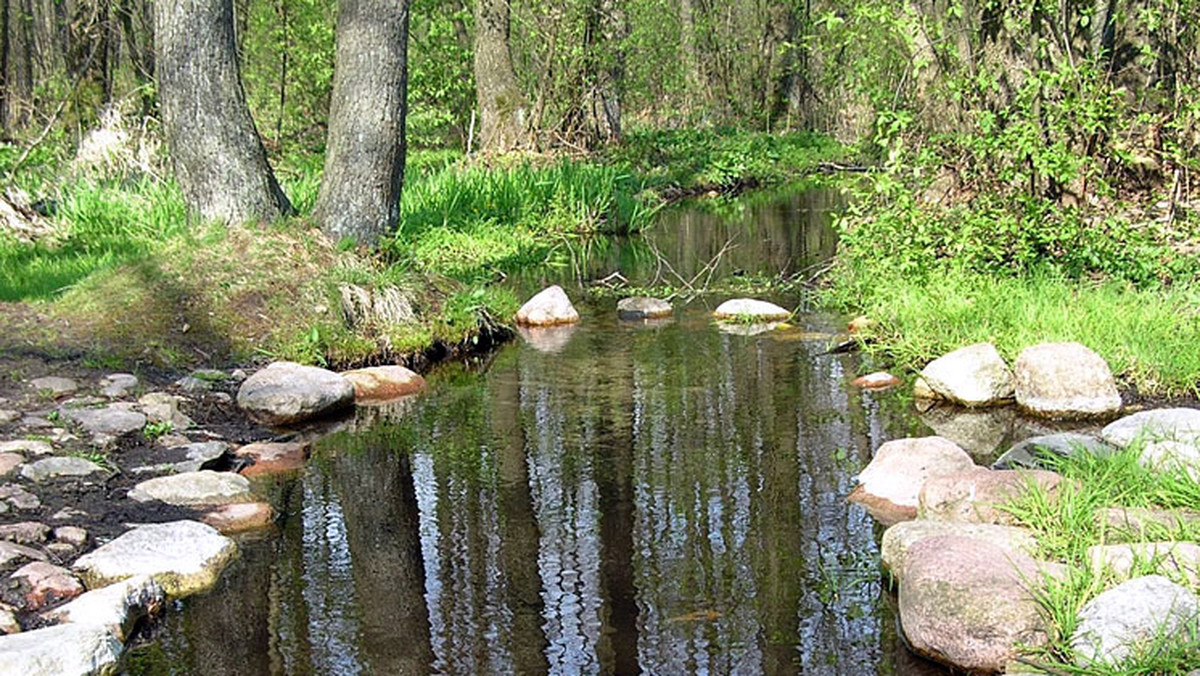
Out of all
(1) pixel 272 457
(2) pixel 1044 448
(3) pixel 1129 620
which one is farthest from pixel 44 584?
(2) pixel 1044 448

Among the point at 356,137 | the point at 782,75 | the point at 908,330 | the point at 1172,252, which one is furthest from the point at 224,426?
the point at 782,75

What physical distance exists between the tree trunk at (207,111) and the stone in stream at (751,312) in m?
3.75

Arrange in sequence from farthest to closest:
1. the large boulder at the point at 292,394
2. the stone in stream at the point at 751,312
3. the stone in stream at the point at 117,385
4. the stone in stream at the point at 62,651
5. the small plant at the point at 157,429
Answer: the stone in stream at the point at 751,312
the large boulder at the point at 292,394
the stone in stream at the point at 117,385
the small plant at the point at 157,429
the stone in stream at the point at 62,651

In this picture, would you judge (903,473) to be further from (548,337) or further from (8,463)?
(548,337)

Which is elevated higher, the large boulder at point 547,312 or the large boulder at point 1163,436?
the large boulder at point 547,312

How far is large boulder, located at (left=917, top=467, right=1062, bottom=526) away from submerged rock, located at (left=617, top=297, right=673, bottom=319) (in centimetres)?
511

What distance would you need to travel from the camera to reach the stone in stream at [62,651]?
3.80 meters

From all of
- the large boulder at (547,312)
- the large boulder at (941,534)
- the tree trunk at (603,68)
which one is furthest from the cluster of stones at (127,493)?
the tree trunk at (603,68)

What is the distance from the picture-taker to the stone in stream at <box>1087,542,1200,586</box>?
13.6ft

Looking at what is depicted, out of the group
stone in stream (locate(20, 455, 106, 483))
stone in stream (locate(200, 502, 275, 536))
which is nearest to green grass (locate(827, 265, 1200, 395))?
stone in stream (locate(200, 502, 275, 536))

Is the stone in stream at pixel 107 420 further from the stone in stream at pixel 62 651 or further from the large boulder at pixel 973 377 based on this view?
the large boulder at pixel 973 377

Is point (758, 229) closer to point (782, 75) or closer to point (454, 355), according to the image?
point (454, 355)

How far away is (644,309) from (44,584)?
6.29 m

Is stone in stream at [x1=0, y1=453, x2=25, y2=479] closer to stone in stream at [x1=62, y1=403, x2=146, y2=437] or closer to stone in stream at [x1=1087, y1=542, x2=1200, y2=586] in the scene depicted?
stone in stream at [x1=62, y1=403, x2=146, y2=437]
